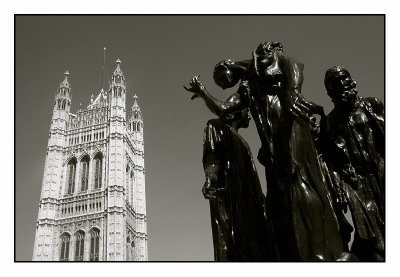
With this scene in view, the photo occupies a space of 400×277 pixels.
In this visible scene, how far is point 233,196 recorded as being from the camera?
3.32 metres

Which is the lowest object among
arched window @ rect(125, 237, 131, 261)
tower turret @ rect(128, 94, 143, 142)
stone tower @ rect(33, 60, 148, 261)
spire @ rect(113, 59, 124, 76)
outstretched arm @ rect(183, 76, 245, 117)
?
arched window @ rect(125, 237, 131, 261)

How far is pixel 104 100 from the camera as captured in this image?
198 feet

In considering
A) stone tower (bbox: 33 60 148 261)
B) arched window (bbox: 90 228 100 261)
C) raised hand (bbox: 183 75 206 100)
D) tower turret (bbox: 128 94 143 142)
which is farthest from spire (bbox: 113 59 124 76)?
raised hand (bbox: 183 75 206 100)

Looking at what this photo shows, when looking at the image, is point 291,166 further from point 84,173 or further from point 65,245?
point 84,173

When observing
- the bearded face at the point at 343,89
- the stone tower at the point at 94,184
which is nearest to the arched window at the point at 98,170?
the stone tower at the point at 94,184

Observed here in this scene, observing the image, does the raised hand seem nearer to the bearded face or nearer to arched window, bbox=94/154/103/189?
the bearded face

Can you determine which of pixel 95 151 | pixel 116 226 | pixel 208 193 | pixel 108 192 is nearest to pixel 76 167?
pixel 95 151

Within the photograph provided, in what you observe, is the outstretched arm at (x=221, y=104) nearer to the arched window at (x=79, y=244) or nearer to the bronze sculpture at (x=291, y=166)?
the bronze sculpture at (x=291, y=166)

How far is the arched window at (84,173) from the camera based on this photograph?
179 ft

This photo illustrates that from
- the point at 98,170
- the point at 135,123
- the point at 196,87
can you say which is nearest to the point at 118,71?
the point at 135,123

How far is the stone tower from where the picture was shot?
164 feet

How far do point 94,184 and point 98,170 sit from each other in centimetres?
175

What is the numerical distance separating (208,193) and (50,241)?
166ft

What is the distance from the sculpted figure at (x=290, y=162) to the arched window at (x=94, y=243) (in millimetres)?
49006
